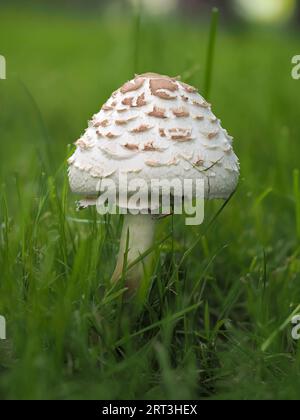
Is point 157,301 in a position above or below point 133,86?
below

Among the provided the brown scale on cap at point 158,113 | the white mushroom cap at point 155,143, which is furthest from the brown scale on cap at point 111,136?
the brown scale on cap at point 158,113

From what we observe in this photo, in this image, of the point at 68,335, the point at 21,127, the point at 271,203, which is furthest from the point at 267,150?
the point at 68,335

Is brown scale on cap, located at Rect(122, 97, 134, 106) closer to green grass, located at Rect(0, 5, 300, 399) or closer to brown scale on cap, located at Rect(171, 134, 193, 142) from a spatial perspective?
brown scale on cap, located at Rect(171, 134, 193, 142)

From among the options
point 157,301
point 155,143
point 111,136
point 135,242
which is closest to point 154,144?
point 155,143

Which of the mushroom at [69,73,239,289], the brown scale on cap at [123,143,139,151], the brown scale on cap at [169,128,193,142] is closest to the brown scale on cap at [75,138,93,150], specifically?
the mushroom at [69,73,239,289]

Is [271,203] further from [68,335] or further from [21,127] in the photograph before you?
[21,127]

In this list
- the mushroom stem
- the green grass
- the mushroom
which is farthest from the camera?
the mushroom stem

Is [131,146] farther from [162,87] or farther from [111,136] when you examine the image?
[162,87]
